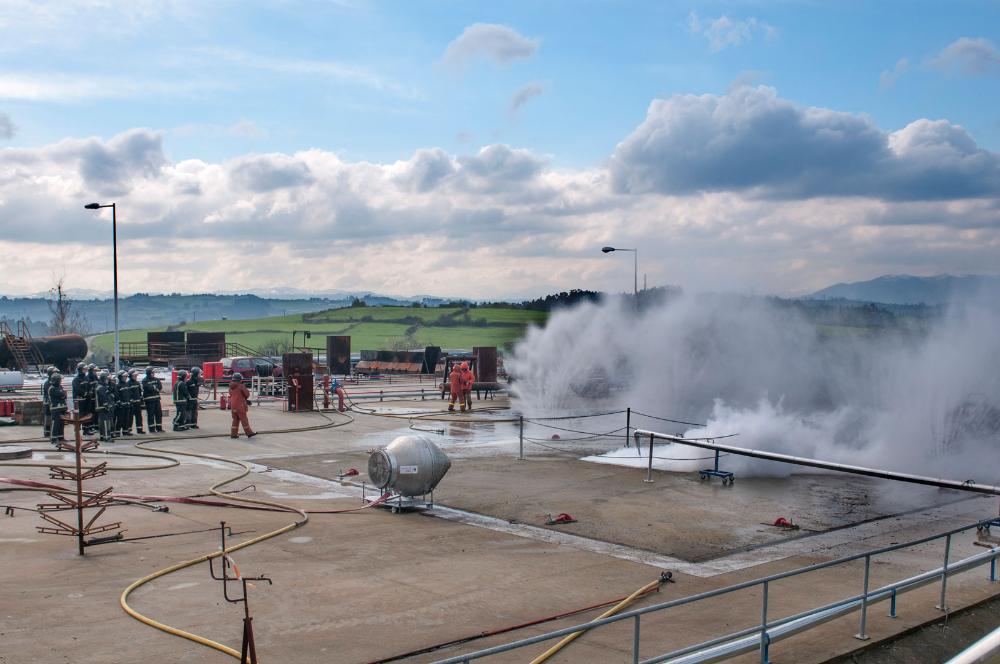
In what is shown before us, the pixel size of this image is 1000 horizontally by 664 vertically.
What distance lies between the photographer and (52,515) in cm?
1404

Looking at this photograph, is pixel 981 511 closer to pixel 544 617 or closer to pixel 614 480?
pixel 614 480

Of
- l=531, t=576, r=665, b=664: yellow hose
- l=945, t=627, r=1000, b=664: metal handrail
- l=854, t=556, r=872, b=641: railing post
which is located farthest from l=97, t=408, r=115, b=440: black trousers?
l=945, t=627, r=1000, b=664: metal handrail

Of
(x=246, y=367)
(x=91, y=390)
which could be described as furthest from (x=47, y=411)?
(x=246, y=367)

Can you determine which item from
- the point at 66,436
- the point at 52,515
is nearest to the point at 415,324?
the point at 66,436

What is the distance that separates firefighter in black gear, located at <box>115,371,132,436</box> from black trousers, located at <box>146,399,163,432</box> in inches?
22.0

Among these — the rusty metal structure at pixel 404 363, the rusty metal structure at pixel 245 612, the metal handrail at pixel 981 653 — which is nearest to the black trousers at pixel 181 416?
the rusty metal structure at pixel 245 612

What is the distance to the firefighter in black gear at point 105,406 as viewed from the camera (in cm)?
2266

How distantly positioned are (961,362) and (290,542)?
1795 centimetres

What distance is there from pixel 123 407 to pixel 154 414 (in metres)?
0.96

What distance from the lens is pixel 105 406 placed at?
22.8 m

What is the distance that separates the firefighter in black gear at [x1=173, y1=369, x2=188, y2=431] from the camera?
25672mm

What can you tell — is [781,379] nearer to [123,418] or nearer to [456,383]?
[456,383]

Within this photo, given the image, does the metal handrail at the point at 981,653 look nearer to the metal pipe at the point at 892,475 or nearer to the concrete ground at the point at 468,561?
the concrete ground at the point at 468,561

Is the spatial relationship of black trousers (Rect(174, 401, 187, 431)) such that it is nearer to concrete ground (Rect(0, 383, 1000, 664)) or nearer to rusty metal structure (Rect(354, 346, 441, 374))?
concrete ground (Rect(0, 383, 1000, 664))
